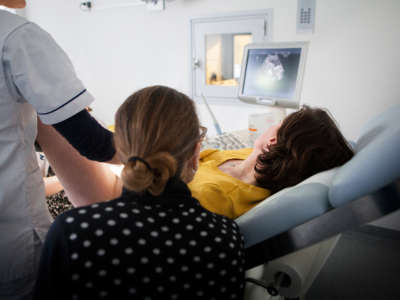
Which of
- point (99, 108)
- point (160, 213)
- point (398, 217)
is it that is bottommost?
point (398, 217)

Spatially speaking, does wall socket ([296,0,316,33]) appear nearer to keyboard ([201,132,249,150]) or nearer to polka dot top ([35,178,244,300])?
keyboard ([201,132,249,150])

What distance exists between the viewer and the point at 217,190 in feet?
3.34

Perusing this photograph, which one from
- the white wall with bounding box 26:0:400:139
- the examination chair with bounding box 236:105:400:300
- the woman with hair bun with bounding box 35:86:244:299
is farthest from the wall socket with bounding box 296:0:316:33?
the woman with hair bun with bounding box 35:86:244:299

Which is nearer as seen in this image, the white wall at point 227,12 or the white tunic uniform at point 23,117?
the white tunic uniform at point 23,117

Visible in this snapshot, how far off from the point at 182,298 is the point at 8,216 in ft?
1.54

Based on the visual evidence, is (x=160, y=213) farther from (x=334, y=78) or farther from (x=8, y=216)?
(x=334, y=78)

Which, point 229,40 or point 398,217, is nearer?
point 398,217

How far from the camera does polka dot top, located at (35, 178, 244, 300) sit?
59 cm

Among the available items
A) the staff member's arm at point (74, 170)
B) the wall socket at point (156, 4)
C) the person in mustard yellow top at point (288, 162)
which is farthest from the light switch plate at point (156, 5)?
the person in mustard yellow top at point (288, 162)

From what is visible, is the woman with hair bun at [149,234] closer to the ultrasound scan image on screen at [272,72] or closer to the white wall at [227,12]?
the ultrasound scan image on screen at [272,72]

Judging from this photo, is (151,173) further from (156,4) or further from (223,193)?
(156,4)

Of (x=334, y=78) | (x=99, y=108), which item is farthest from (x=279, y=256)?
(x=99, y=108)

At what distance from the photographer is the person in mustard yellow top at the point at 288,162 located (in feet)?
3.44

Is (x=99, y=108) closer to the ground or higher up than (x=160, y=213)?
closer to the ground
